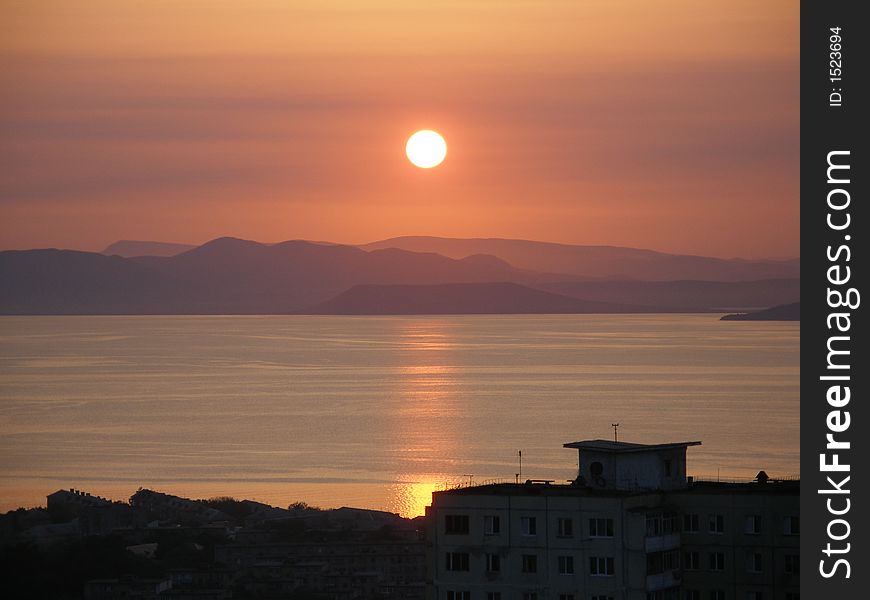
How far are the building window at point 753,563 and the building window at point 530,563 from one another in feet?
9.08

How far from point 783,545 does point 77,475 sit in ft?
176

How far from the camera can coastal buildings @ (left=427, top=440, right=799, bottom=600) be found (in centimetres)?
2164

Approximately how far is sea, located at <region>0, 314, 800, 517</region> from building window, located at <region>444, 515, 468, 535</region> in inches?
489

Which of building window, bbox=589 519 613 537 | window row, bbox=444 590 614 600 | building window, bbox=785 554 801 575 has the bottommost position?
window row, bbox=444 590 614 600

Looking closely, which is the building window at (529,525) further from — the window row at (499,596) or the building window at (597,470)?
the building window at (597,470)

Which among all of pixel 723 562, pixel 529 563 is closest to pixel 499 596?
pixel 529 563

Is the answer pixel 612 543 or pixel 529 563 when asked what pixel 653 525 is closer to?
pixel 612 543

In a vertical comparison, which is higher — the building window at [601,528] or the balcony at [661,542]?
the building window at [601,528]

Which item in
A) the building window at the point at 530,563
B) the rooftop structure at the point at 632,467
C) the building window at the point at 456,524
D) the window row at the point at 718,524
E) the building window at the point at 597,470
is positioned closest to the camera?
the building window at the point at 530,563

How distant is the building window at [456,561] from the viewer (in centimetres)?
2214

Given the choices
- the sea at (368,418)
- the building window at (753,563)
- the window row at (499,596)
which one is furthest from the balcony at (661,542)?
the sea at (368,418)

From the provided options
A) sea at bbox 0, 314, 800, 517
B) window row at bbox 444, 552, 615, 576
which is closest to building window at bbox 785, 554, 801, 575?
window row at bbox 444, 552, 615, 576

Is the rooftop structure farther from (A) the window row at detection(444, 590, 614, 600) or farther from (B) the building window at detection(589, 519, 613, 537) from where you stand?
(A) the window row at detection(444, 590, 614, 600)

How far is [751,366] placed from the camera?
135 metres
